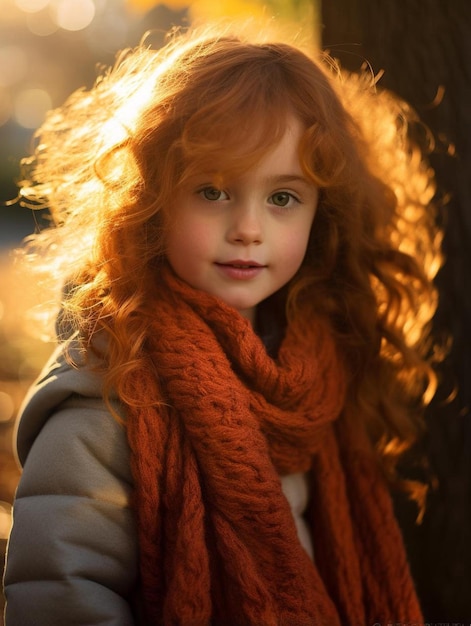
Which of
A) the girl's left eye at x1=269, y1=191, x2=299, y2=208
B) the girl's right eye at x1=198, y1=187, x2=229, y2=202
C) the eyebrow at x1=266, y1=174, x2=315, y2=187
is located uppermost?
the eyebrow at x1=266, y1=174, x2=315, y2=187

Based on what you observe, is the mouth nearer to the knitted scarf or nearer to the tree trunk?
the knitted scarf

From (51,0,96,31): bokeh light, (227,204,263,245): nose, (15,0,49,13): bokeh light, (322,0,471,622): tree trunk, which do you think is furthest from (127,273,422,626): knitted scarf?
(15,0,49,13): bokeh light

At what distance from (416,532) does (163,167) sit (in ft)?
4.81

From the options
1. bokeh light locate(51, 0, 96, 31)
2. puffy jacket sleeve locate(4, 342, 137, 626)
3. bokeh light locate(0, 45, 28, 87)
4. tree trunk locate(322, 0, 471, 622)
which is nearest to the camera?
puffy jacket sleeve locate(4, 342, 137, 626)

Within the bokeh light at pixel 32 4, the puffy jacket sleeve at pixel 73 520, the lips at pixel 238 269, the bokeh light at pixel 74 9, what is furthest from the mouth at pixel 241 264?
the bokeh light at pixel 32 4

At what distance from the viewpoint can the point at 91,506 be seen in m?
1.62

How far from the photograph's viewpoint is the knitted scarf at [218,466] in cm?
160

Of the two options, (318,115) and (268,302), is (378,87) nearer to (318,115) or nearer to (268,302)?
(318,115)

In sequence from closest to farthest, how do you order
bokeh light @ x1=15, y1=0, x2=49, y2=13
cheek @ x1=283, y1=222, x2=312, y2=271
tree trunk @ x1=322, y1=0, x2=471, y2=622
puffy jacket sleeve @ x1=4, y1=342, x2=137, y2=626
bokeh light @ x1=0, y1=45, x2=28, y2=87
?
1. puffy jacket sleeve @ x1=4, y1=342, x2=137, y2=626
2. cheek @ x1=283, y1=222, x2=312, y2=271
3. tree trunk @ x1=322, y1=0, x2=471, y2=622
4. bokeh light @ x1=15, y1=0, x2=49, y2=13
5. bokeh light @ x1=0, y1=45, x2=28, y2=87

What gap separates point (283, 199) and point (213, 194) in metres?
0.18

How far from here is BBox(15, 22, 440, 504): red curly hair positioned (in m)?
1.71

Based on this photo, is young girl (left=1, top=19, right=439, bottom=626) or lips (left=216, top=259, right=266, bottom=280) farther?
lips (left=216, top=259, right=266, bottom=280)

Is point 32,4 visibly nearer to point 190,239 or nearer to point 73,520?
point 190,239

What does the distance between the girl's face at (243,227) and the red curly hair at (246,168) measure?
4cm
